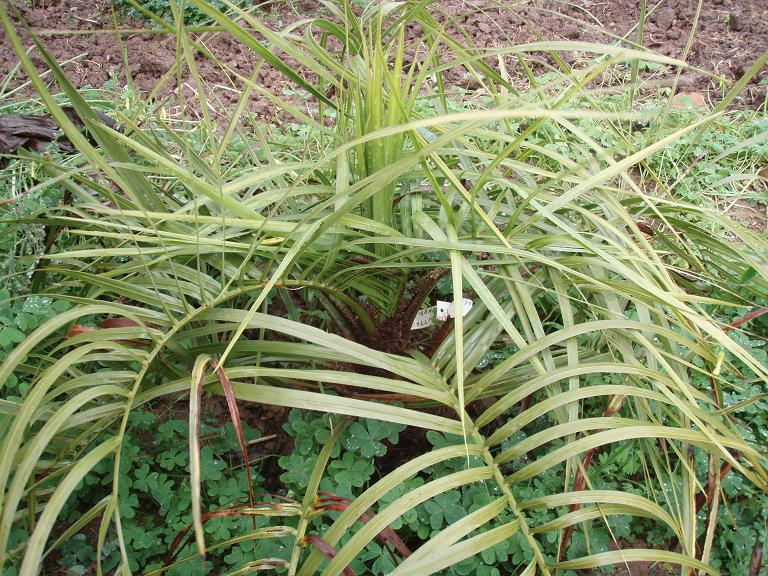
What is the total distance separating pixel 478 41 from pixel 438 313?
2163 millimetres

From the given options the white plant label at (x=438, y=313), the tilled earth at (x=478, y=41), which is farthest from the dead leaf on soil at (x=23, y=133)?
the white plant label at (x=438, y=313)

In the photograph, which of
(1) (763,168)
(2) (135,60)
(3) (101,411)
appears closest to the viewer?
(3) (101,411)

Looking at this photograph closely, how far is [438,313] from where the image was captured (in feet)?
4.63

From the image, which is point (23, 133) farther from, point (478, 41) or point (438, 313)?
point (478, 41)

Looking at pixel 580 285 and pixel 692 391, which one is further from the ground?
pixel 580 285

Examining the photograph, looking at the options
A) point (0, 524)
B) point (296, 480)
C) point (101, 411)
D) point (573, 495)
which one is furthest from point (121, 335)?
point (573, 495)

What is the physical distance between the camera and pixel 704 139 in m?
2.59

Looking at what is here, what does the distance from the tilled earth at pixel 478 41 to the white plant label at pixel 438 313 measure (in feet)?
5.30

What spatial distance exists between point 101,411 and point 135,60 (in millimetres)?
2358

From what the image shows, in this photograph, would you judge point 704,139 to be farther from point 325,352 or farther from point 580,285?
point 325,352

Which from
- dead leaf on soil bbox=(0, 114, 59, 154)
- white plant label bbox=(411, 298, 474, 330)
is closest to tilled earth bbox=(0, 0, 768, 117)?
dead leaf on soil bbox=(0, 114, 59, 154)

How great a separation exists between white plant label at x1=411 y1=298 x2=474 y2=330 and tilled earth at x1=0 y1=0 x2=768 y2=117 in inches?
63.5

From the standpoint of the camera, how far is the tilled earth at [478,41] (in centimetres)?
291

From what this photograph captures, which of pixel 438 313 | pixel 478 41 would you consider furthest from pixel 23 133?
pixel 478 41
